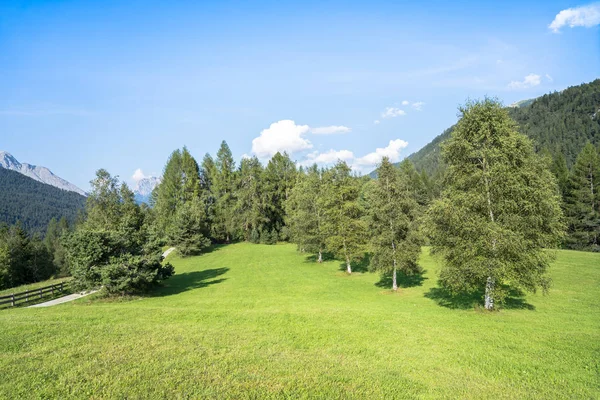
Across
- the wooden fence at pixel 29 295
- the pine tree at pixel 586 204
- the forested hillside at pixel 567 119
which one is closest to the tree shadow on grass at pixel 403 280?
the wooden fence at pixel 29 295

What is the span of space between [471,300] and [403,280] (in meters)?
10.5

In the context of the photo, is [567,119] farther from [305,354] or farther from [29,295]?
[29,295]

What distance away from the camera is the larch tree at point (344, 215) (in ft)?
126

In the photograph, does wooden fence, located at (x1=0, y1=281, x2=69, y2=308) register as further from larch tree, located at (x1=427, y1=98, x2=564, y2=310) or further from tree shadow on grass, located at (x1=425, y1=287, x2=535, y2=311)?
tree shadow on grass, located at (x1=425, y1=287, x2=535, y2=311)

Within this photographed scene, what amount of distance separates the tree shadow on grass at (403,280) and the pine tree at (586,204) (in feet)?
131

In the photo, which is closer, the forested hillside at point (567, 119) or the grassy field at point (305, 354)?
the grassy field at point (305, 354)

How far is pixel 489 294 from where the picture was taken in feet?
66.4

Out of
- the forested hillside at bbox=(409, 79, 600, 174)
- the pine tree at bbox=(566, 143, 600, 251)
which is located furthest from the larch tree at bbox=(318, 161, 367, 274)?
the forested hillside at bbox=(409, 79, 600, 174)

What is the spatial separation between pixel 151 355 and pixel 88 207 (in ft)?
133

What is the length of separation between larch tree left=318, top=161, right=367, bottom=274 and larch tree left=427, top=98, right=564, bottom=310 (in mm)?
17192

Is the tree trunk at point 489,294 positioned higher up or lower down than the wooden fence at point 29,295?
lower down

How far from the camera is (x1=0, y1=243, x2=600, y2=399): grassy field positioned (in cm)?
823

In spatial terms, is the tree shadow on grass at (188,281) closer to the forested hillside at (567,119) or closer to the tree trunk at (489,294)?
the tree trunk at (489,294)

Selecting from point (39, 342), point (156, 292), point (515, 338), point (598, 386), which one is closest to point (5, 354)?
point (39, 342)
